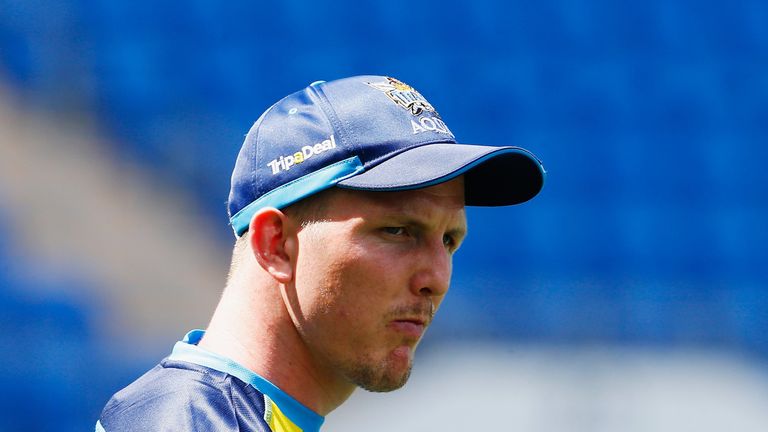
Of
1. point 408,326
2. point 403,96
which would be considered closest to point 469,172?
point 403,96

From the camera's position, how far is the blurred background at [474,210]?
3314mm

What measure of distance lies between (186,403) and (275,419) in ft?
0.39

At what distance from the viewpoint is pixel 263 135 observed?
1366mm

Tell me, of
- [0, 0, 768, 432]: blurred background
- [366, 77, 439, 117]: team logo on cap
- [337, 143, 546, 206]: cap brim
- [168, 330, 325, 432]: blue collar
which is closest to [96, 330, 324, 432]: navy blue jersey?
[168, 330, 325, 432]: blue collar

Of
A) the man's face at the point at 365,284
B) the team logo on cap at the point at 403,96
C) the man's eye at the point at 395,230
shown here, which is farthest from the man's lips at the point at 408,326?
the team logo on cap at the point at 403,96

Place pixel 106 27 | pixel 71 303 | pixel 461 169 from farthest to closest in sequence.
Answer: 1. pixel 106 27
2. pixel 71 303
3. pixel 461 169

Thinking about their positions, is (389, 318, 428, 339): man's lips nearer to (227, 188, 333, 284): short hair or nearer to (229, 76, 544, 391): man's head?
(229, 76, 544, 391): man's head

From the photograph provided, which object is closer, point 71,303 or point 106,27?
point 71,303

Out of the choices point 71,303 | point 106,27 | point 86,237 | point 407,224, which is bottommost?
point 407,224

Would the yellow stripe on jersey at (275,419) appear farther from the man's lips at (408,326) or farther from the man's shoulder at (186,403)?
the man's lips at (408,326)

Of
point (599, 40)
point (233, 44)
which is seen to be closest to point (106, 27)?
point (233, 44)

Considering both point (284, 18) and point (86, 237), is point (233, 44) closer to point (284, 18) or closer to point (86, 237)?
point (284, 18)

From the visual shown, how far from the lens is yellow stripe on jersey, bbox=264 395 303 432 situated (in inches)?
49.7

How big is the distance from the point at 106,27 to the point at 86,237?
666mm
